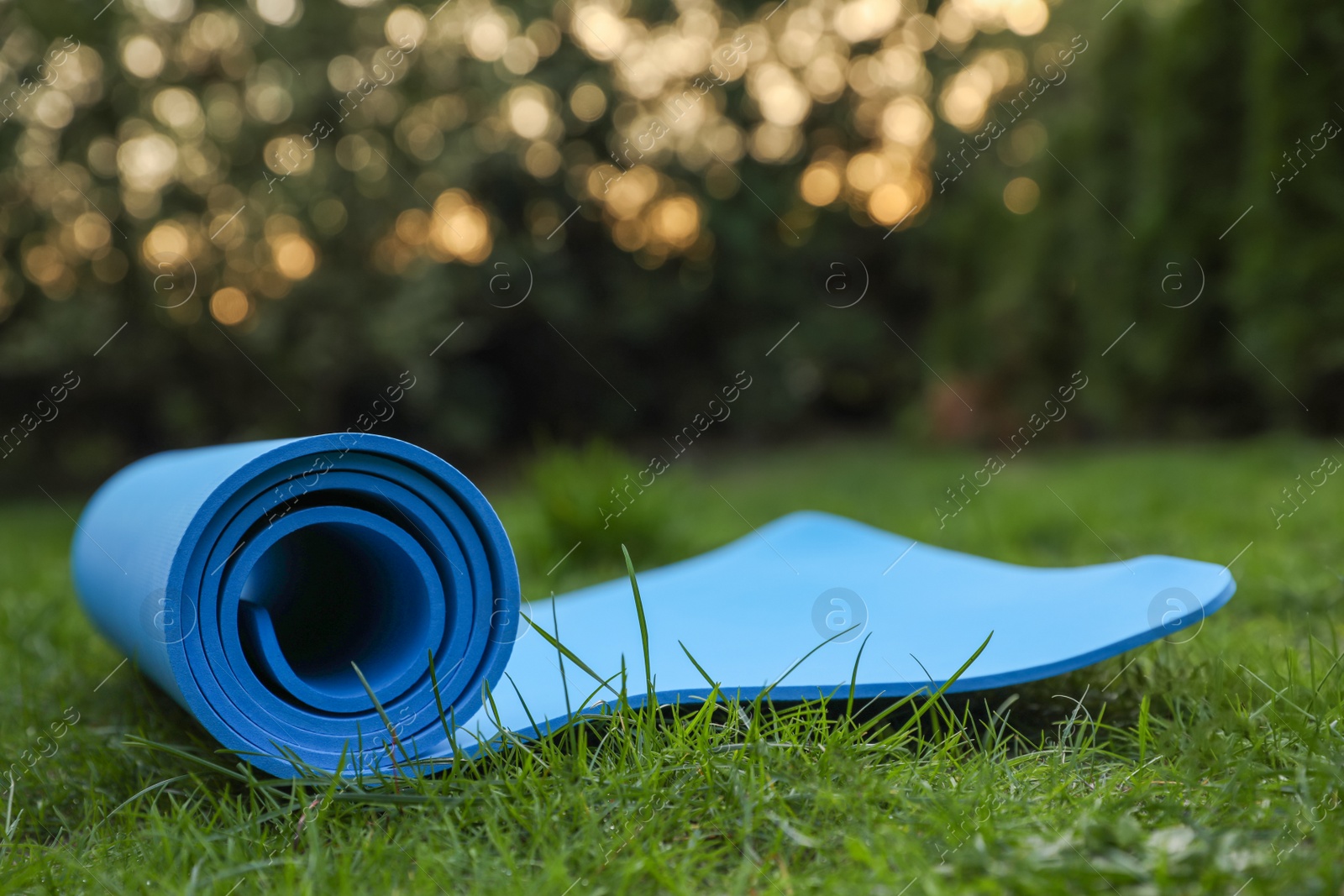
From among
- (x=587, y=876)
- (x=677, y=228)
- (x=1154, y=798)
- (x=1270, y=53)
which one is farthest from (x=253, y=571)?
(x=677, y=228)

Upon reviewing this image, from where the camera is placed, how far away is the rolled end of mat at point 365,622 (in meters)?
1.39

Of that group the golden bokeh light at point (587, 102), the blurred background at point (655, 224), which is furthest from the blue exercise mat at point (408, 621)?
the golden bokeh light at point (587, 102)

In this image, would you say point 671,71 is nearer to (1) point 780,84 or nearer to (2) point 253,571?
(1) point 780,84

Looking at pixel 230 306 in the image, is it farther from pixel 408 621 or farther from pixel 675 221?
pixel 408 621

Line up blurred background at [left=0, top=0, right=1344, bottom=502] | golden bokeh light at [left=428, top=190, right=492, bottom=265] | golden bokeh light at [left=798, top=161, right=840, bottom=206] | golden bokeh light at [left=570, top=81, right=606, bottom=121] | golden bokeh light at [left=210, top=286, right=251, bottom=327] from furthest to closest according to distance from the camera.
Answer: golden bokeh light at [left=798, top=161, right=840, bottom=206] → golden bokeh light at [left=570, top=81, right=606, bottom=121] → golden bokeh light at [left=428, top=190, right=492, bottom=265] → golden bokeh light at [left=210, top=286, right=251, bottom=327] → blurred background at [left=0, top=0, right=1344, bottom=502]

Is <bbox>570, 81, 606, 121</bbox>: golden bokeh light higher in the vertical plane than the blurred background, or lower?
higher

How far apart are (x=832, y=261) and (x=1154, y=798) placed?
11140 millimetres

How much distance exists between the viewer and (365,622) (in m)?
1.77

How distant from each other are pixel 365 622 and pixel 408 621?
22cm

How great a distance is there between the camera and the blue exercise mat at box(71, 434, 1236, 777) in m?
1.42

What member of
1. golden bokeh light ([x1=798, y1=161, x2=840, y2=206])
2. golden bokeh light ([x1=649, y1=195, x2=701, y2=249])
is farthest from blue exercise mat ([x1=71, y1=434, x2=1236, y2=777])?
golden bokeh light ([x1=798, y1=161, x2=840, y2=206])

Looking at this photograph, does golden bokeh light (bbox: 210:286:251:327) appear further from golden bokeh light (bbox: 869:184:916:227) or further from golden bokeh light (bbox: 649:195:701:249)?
golden bokeh light (bbox: 869:184:916:227)

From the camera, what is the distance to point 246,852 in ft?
4.17

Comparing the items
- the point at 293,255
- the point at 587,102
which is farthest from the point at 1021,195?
the point at 293,255
